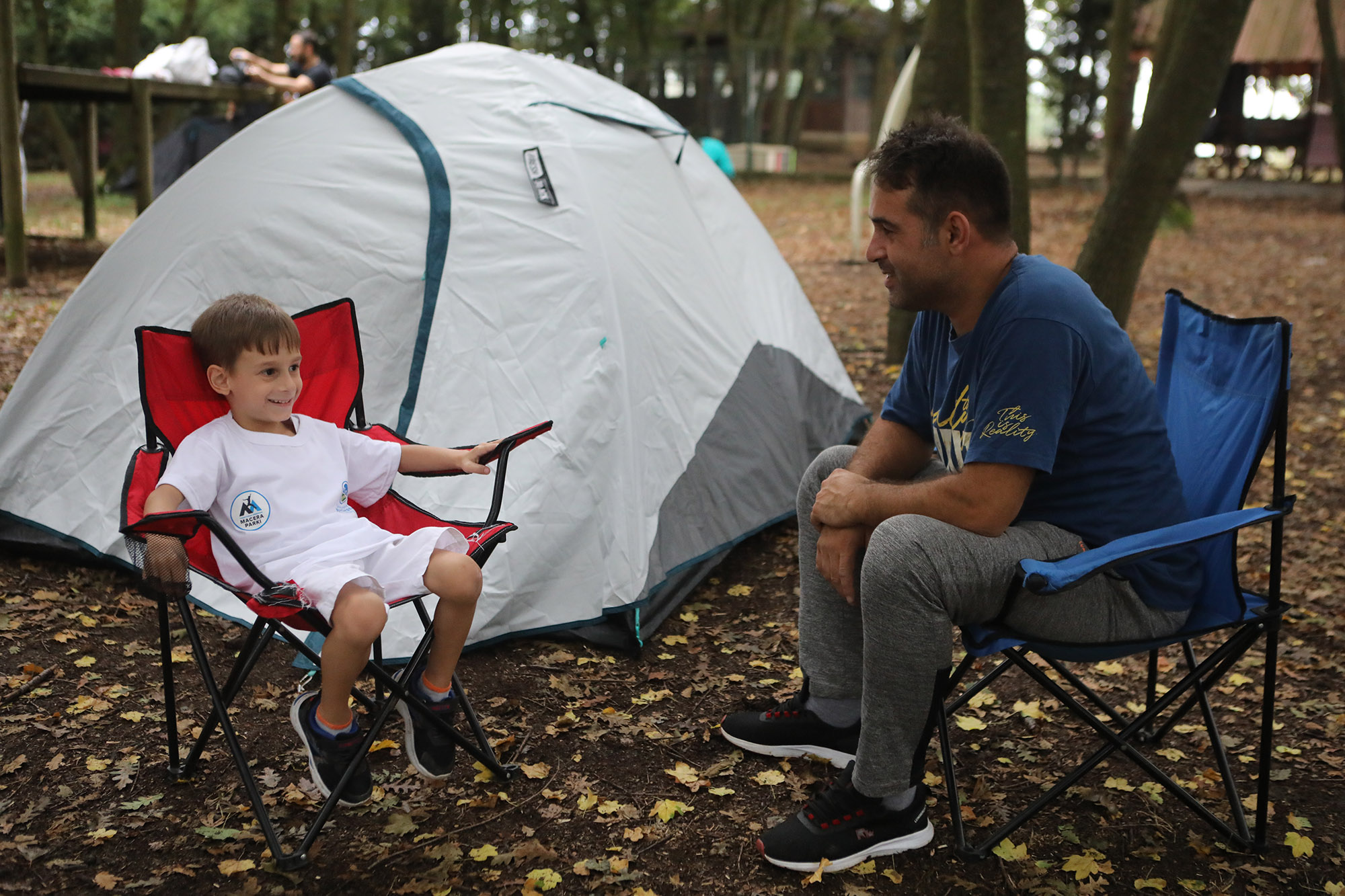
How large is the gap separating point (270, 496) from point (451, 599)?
0.46 metres

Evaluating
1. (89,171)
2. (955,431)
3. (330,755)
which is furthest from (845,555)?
(89,171)

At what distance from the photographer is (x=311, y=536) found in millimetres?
2312

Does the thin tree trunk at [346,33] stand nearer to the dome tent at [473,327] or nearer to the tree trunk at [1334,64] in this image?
the tree trunk at [1334,64]

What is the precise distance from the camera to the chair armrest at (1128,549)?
1889 millimetres

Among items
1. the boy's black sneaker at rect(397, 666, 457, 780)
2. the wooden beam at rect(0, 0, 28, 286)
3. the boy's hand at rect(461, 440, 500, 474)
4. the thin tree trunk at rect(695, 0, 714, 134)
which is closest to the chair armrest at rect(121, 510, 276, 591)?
the boy's black sneaker at rect(397, 666, 457, 780)

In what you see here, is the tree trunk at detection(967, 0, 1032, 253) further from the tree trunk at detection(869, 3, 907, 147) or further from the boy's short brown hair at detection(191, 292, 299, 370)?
the tree trunk at detection(869, 3, 907, 147)

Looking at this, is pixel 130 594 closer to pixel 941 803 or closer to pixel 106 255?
pixel 106 255

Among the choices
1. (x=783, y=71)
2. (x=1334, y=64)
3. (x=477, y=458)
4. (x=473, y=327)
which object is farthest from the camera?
(x=783, y=71)

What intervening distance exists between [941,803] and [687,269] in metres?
2.08

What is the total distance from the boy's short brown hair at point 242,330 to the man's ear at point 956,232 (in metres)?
1.38

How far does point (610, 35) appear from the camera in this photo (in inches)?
969

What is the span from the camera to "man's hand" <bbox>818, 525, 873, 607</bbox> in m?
2.25

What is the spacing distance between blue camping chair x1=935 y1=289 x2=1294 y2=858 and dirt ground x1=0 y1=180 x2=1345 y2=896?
136 millimetres

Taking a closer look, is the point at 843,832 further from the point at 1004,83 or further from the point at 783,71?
the point at 783,71
